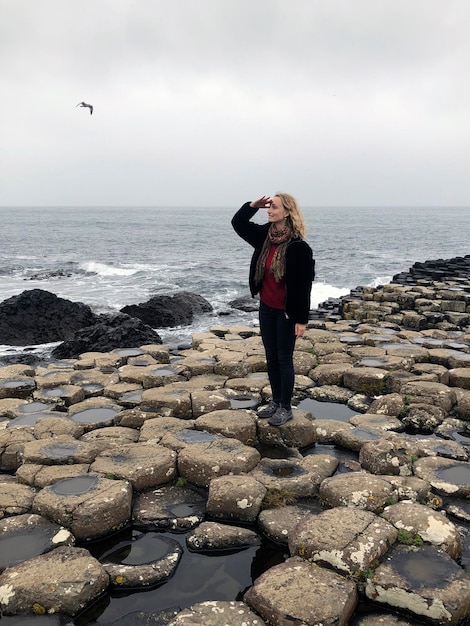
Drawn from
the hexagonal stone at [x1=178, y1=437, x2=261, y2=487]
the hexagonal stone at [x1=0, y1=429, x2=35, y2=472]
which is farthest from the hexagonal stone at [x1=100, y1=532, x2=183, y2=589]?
the hexagonal stone at [x1=0, y1=429, x2=35, y2=472]

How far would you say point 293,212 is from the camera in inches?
179

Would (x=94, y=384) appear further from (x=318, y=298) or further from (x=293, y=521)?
(x=318, y=298)

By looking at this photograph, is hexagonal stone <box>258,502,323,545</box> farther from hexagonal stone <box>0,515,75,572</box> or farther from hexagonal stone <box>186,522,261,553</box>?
hexagonal stone <box>0,515,75,572</box>

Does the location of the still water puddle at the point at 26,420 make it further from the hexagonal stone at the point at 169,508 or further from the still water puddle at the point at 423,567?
the still water puddle at the point at 423,567

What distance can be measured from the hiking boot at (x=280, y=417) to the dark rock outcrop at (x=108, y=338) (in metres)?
6.82

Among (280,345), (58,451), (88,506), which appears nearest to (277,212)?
(280,345)

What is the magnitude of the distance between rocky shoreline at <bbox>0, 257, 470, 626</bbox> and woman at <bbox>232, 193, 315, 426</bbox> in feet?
1.78

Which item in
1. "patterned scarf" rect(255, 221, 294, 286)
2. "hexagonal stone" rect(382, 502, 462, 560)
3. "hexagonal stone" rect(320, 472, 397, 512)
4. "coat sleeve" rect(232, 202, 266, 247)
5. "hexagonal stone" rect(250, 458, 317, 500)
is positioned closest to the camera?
"hexagonal stone" rect(382, 502, 462, 560)

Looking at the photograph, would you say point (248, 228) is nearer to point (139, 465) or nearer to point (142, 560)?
point (139, 465)

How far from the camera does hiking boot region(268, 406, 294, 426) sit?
503cm

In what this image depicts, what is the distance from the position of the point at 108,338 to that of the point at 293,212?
309 inches

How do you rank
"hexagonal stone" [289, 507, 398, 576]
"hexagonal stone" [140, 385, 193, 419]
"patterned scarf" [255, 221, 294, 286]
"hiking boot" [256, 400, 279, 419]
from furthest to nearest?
"hexagonal stone" [140, 385, 193, 419], "hiking boot" [256, 400, 279, 419], "patterned scarf" [255, 221, 294, 286], "hexagonal stone" [289, 507, 398, 576]

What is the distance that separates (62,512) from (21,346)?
10.9 meters

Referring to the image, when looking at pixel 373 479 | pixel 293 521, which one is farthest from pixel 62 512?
pixel 373 479
